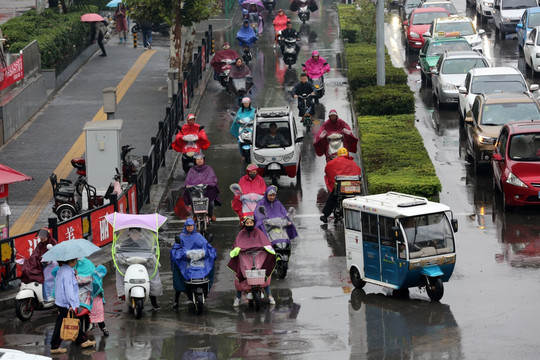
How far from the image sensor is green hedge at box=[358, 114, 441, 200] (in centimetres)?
2234

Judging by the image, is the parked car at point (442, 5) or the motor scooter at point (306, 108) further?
the parked car at point (442, 5)

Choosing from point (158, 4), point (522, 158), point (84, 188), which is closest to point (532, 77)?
point (158, 4)

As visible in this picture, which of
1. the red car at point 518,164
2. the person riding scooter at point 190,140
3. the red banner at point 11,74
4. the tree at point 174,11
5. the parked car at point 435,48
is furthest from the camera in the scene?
the parked car at point 435,48

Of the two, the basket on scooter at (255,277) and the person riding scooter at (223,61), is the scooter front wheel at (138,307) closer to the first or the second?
the basket on scooter at (255,277)

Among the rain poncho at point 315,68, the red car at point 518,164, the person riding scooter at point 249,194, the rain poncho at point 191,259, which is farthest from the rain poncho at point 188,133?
the rain poncho at point 191,259

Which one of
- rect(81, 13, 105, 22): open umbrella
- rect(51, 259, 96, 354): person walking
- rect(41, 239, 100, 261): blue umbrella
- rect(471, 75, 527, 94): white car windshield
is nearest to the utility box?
rect(41, 239, 100, 261): blue umbrella

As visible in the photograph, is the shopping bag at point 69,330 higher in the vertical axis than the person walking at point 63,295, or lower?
lower

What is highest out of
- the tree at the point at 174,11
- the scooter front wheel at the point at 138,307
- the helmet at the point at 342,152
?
the tree at the point at 174,11

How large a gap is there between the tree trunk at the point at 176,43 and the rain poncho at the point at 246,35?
17.0 ft

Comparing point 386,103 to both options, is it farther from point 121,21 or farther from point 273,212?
point 121,21

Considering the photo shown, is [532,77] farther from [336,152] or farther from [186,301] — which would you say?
[186,301]

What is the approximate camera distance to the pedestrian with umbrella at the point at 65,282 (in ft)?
50.4

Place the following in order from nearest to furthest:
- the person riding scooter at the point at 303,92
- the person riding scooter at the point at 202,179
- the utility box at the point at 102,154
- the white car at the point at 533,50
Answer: the person riding scooter at the point at 202,179
the utility box at the point at 102,154
the person riding scooter at the point at 303,92
the white car at the point at 533,50

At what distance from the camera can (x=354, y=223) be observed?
1777cm
